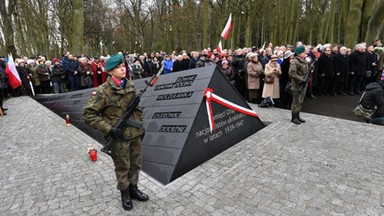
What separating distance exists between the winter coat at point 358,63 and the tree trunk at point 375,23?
4004mm

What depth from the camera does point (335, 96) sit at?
10492 millimetres

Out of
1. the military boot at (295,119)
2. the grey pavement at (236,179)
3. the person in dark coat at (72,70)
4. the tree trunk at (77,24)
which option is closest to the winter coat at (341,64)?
the grey pavement at (236,179)

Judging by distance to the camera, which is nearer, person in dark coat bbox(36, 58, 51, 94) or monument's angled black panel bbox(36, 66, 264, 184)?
monument's angled black panel bbox(36, 66, 264, 184)

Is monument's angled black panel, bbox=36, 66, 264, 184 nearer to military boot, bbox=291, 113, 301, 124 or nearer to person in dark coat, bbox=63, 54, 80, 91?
military boot, bbox=291, 113, 301, 124

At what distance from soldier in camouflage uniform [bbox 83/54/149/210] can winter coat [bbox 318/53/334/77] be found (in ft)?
29.3

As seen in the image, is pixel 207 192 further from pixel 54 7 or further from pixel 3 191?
pixel 54 7

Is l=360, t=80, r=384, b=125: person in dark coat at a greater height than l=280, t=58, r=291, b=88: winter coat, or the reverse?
l=280, t=58, r=291, b=88: winter coat

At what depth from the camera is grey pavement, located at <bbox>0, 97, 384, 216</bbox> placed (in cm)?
341

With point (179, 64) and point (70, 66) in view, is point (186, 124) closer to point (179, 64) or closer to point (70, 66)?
point (179, 64)

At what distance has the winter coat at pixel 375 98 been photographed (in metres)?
6.41

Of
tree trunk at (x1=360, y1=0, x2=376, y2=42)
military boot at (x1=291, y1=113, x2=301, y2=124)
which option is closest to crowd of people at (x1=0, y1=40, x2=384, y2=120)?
military boot at (x1=291, y1=113, x2=301, y2=124)

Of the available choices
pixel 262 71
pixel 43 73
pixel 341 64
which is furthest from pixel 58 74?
pixel 341 64

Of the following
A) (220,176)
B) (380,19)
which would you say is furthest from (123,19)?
(220,176)

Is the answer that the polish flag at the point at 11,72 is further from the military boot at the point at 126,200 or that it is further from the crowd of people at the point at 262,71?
the military boot at the point at 126,200
